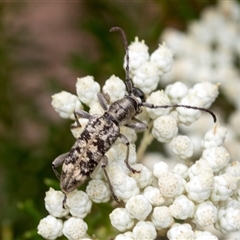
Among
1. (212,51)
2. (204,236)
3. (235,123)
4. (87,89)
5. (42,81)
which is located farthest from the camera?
(42,81)

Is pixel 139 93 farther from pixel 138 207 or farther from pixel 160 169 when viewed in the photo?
pixel 138 207

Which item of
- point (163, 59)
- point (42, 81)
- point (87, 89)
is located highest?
point (42, 81)

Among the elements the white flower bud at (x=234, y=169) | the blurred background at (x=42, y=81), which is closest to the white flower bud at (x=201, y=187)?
the white flower bud at (x=234, y=169)

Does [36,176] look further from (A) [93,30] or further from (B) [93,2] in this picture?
(B) [93,2]

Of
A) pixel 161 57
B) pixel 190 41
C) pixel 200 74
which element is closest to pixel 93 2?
pixel 190 41

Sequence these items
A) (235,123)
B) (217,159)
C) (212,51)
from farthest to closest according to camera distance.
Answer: (212,51) → (235,123) → (217,159)

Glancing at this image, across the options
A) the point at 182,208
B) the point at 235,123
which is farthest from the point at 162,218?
the point at 235,123
